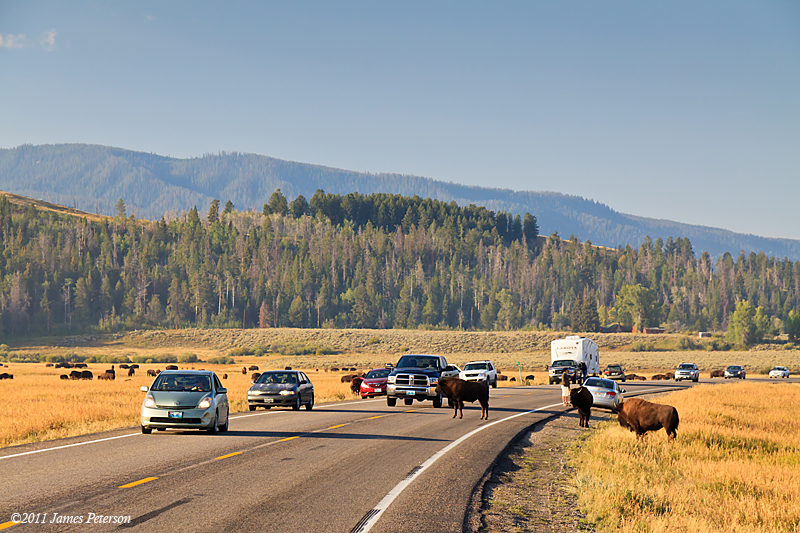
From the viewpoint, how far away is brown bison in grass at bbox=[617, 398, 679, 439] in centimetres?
2030

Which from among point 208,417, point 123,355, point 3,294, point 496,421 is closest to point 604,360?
point 123,355

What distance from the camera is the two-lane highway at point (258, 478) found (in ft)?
31.6

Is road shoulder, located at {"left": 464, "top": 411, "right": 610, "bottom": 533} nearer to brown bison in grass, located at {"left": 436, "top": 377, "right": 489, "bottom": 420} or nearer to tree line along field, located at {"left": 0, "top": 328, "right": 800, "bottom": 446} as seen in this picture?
brown bison in grass, located at {"left": 436, "top": 377, "right": 489, "bottom": 420}

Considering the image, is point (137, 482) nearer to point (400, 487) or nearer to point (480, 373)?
point (400, 487)

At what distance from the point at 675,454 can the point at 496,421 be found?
819 cm

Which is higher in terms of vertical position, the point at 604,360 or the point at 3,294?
the point at 3,294

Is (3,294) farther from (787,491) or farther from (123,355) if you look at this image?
(787,491)

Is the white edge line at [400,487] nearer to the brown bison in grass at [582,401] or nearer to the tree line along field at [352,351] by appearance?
the brown bison in grass at [582,401]

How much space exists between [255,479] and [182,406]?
6784 millimetres

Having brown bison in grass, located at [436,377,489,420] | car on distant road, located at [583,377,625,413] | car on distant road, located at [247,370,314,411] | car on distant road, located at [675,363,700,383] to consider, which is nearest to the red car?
car on distant road, located at [247,370,314,411]

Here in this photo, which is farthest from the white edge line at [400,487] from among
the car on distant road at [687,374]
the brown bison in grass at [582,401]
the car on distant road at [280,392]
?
the car on distant road at [687,374]

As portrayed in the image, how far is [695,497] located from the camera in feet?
41.7

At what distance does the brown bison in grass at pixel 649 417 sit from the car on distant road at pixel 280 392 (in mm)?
12591

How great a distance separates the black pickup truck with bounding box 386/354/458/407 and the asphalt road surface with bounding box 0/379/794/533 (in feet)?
25.5
